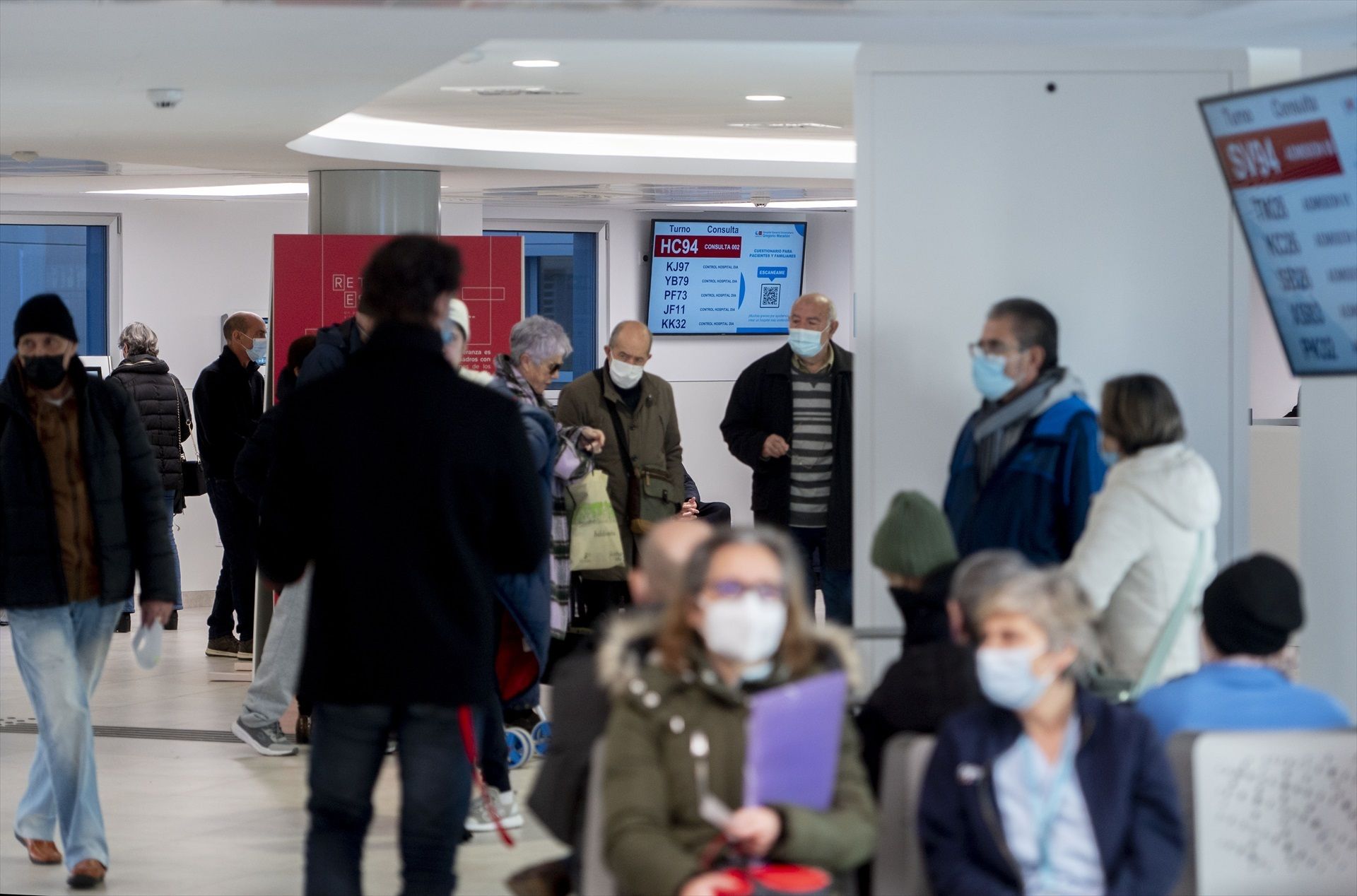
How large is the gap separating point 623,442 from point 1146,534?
123 inches

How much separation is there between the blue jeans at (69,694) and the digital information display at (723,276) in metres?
8.64

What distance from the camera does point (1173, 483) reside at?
3877mm

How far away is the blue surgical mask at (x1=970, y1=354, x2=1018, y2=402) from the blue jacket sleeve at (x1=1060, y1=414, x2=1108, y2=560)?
0.21 m

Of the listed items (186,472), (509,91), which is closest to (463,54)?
(509,91)

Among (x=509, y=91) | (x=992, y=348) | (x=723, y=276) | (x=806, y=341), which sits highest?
(x=509, y=91)

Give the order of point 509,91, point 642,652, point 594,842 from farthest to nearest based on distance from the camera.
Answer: point 509,91 → point 594,842 → point 642,652

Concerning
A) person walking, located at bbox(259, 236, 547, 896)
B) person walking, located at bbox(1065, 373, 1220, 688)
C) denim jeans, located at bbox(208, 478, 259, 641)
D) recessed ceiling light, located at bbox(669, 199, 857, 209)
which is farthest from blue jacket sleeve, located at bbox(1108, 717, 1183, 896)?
recessed ceiling light, located at bbox(669, 199, 857, 209)

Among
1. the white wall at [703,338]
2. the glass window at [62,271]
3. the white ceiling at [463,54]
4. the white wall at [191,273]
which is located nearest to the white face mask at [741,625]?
the white ceiling at [463,54]

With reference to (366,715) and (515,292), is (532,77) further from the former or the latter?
(366,715)

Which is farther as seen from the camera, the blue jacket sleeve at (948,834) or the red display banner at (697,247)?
the red display banner at (697,247)

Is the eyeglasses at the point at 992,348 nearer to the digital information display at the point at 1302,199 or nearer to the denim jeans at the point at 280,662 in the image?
the digital information display at the point at 1302,199

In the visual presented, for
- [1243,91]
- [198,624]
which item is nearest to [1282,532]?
[1243,91]

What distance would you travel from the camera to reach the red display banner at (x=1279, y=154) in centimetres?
394

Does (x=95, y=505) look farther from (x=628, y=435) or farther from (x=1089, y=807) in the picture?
(x=1089, y=807)
